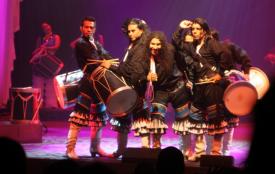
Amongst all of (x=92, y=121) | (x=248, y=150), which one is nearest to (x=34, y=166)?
(x=92, y=121)

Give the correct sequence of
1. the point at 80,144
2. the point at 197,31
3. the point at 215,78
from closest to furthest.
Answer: the point at 215,78
the point at 197,31
the point at 80,144

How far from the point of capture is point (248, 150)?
1025 millimetres

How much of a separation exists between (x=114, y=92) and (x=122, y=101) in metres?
0.15

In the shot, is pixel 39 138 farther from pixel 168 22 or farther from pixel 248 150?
pixel 248 150

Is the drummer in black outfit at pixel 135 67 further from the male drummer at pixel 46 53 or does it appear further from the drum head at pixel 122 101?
the male drummer at pixel 46 53

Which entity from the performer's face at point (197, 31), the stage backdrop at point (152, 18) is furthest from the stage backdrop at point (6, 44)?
the stage backdrop at point (152, 18)

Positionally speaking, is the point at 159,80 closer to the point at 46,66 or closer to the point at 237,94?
the point at 237,94

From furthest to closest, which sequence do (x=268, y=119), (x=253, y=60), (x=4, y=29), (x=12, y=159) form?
(x=253, y=60)
(x=4, y=29)
(x=12, y=159)
(x=268, y=119)

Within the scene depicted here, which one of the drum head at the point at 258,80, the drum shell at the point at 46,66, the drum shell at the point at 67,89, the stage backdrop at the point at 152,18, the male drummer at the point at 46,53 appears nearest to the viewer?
the drum head at the point at 258,80

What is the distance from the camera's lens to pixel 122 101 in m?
5.71

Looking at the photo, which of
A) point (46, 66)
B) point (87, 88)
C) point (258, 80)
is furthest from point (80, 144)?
point (46, 66)

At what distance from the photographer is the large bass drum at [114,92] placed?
5656 millimetres

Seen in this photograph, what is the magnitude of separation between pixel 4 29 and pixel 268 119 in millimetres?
6974

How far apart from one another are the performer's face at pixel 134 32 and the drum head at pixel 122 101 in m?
0.65
